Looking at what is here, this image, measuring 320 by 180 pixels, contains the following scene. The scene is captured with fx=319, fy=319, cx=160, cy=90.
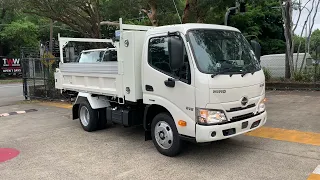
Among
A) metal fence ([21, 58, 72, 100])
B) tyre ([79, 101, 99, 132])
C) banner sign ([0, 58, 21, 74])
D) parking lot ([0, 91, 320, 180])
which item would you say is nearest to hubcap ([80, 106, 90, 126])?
tyre ([79, 101, 99, 132])

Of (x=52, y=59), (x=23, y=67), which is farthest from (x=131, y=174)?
(x=23, y=67)

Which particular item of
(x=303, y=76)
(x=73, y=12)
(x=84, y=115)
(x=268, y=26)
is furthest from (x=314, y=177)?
(x=268, y=26)

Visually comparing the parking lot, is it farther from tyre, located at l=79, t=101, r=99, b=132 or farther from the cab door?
the cab door

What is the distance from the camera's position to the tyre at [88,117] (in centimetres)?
770

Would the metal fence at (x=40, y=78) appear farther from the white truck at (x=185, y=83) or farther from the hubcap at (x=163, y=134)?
the hubcap at (x=163, y=134)

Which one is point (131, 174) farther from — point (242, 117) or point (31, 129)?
point (31, 129)

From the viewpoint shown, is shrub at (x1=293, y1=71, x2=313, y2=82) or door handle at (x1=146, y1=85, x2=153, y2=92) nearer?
door handle at (x1=146, y1=85, x2=153, y2=92)

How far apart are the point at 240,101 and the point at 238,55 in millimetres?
907

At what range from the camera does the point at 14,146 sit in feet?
22.8

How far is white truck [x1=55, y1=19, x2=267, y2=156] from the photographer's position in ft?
16.6

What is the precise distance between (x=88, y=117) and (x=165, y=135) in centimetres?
282

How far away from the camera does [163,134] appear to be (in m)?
5.79

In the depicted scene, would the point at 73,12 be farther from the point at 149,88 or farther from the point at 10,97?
the point at 149,88

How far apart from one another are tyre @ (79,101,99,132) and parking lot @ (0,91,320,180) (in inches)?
6.8
